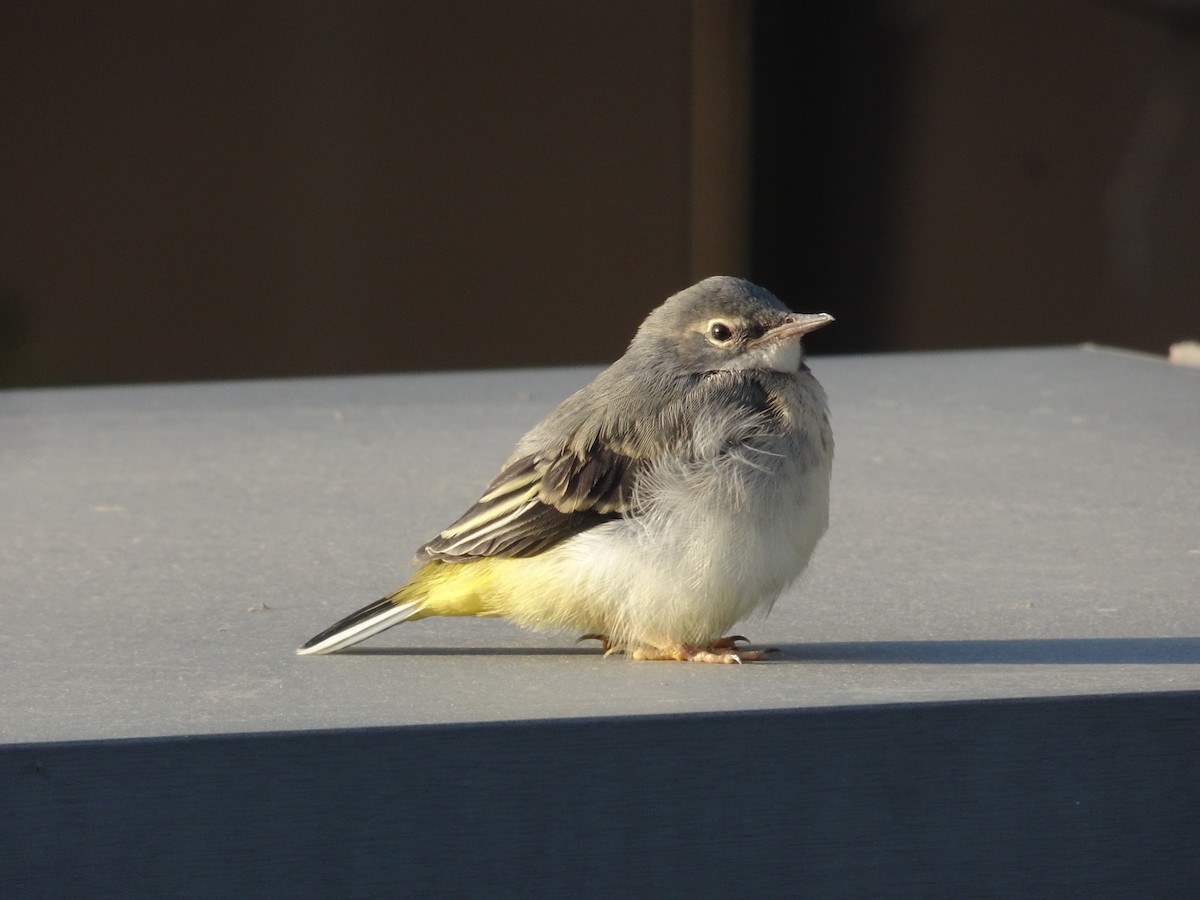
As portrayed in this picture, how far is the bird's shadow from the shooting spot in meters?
3.07

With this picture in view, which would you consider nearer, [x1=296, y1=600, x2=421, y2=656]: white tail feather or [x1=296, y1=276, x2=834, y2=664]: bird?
[x1=296, y1=276, x2=834, y2=664]: bird

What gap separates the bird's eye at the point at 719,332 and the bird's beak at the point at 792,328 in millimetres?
65

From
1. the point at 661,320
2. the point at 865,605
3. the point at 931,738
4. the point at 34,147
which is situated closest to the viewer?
the point at 931,738

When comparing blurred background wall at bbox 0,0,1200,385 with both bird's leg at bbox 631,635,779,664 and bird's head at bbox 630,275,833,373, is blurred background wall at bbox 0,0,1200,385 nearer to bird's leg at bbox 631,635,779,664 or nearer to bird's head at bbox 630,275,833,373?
bird's head at bbox 630,275,833,373

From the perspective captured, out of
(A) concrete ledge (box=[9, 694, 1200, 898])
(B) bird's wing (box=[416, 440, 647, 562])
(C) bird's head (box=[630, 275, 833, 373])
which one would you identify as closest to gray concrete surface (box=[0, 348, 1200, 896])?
(A) concrete ledge (box=[9, 694, 1200, 898])

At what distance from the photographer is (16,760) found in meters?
2.44

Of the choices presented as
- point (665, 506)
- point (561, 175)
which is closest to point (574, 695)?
point (665, 506)

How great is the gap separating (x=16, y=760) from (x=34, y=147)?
26.3 feet

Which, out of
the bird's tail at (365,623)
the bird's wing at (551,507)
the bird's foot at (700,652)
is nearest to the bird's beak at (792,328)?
the bird's wing at (551,507)

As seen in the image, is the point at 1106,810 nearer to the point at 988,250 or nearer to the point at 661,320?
the point at 661,320

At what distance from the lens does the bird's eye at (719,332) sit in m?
3.32

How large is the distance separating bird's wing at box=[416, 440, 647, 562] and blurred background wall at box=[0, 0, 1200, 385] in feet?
23.4

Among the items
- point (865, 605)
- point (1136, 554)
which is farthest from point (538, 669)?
point (1136, 554)

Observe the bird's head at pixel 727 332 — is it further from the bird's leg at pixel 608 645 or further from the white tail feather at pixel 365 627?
the white tail feather at pixel 365 627
